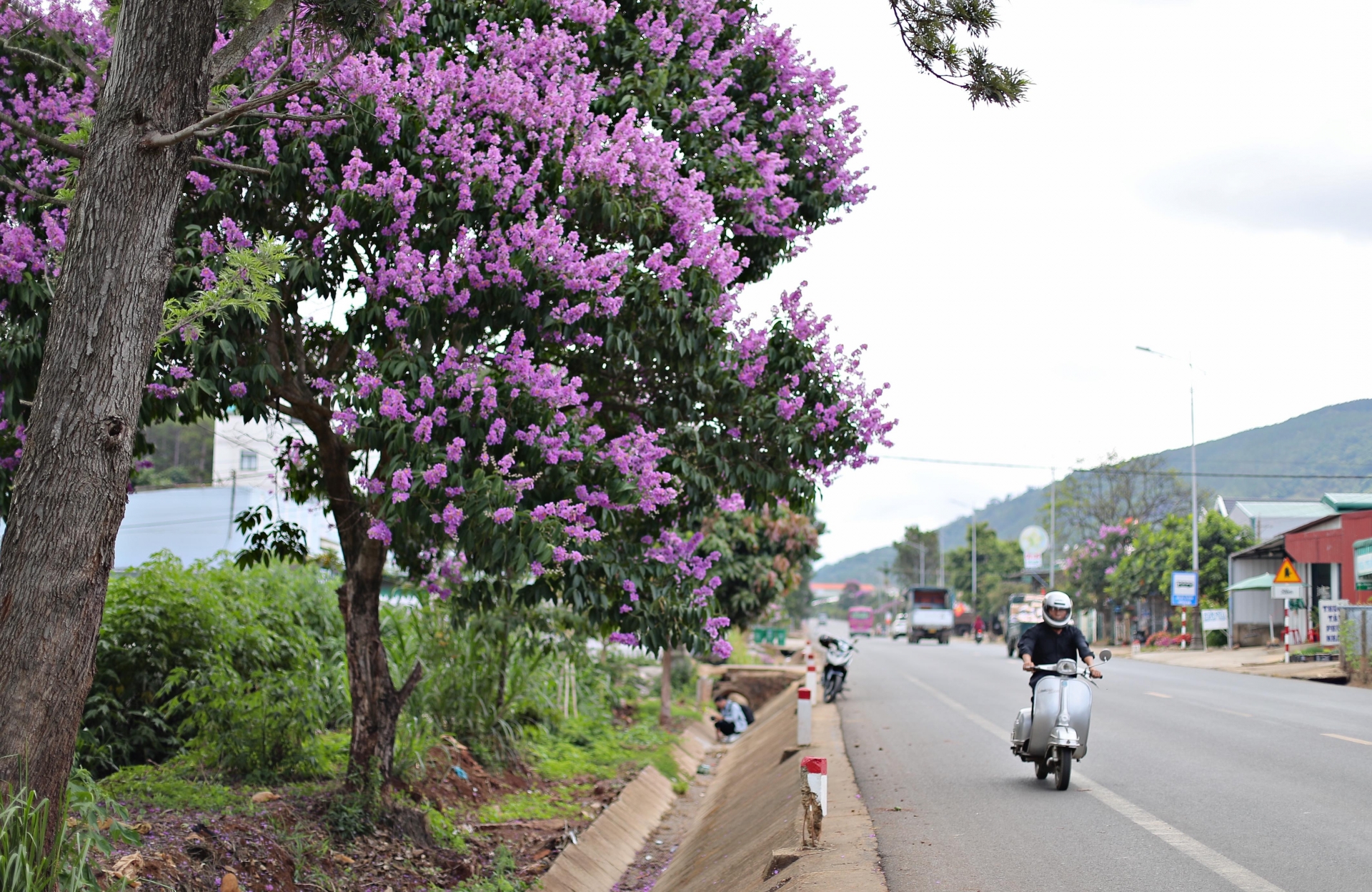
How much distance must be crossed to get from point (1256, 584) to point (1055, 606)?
3647 cm

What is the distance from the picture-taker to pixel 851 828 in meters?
8.45

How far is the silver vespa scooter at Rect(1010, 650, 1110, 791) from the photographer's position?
9492mm

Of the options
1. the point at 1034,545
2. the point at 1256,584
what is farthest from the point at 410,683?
the point at 1034,545

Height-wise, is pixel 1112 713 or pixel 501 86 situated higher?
pixel 501 86

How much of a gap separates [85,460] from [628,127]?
4646mm

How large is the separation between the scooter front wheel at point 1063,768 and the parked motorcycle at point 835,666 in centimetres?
1144

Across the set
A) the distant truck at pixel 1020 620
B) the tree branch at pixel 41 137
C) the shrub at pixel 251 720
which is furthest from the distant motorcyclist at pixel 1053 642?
the distant truck at pixel 1020 620

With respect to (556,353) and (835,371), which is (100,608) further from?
(835,371)

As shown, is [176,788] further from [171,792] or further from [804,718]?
[804,718]

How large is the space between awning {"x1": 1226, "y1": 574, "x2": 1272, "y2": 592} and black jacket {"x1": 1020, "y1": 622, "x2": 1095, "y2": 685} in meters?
35.3

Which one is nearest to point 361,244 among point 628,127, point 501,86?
point 501,86

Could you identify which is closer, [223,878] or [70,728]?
[70,728]

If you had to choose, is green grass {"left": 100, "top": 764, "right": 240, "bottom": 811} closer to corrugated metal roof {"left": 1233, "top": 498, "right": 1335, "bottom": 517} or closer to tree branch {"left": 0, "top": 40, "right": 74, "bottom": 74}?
tree branch {"left": 0, "top": 40, "right": 74, "bottom": 74}

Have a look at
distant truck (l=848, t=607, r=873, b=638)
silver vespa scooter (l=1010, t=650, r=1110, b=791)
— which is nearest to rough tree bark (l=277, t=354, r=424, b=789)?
silver vespa scooter (l=1010, t=650, r=1110, b=791)
